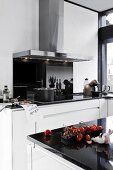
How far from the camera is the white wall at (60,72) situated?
3211 millimetres

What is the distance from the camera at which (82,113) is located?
116 inches

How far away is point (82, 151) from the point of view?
0.88 m

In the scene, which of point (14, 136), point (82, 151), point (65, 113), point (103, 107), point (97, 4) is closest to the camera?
point (82, 151)

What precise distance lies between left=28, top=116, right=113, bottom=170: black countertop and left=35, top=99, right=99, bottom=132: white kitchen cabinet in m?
1.29

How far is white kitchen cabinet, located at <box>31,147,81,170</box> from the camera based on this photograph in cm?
88

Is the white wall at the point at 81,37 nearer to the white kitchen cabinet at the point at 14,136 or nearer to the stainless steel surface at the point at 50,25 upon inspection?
the stainless steel surface at the point at 50,25

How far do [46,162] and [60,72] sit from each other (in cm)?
247

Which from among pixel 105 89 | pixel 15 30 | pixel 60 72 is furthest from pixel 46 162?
pixel 105 89

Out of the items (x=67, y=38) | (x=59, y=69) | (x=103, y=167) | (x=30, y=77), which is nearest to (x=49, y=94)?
(x=30, y=77)

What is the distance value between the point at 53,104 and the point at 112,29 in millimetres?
2324

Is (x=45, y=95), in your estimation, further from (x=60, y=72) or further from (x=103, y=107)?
(x=103, y=107)

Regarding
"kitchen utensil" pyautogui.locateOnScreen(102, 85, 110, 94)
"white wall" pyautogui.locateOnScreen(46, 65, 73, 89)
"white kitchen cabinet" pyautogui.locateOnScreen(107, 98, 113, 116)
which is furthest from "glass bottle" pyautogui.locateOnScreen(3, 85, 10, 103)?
"kitchen utensil" pyautogui.locateOnScreen(102, 85, 110, 94)

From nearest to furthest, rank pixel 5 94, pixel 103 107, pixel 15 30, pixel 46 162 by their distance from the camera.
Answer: pixel 46 162, pixel 5 94, pixel 15 30, pixel 103 107

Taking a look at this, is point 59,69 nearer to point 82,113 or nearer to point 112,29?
point 82,113
